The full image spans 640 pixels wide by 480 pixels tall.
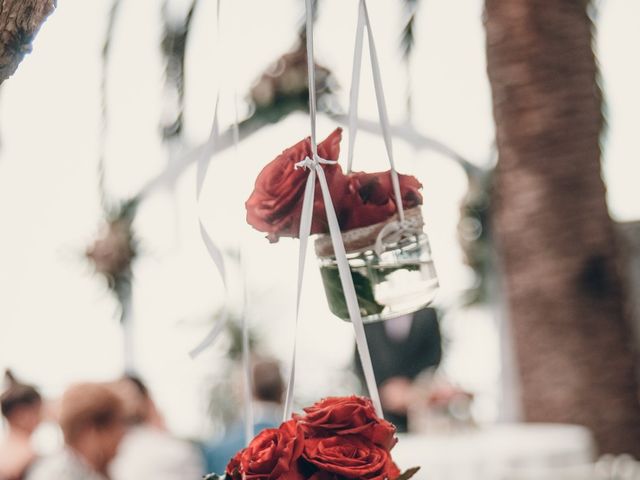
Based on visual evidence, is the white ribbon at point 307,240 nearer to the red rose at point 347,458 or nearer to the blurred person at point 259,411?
the red rose at point 347,458

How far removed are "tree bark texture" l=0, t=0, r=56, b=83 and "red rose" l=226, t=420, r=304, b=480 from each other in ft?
2.15

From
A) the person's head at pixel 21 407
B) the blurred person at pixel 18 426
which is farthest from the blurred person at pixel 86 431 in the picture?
the person's head at pixel 21 407

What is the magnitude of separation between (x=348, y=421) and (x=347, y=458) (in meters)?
0.05

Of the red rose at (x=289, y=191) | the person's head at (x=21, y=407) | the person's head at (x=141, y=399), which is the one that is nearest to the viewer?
the red rose at (x=289, y=191)

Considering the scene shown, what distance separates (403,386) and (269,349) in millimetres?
9532

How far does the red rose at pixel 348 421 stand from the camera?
109 cm

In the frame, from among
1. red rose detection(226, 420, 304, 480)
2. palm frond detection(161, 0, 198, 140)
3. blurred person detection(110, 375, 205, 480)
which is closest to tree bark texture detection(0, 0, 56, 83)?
red rose detection(226, 420, 304, 480)

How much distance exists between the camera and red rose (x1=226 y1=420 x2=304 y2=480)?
1059mm

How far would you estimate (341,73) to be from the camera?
4.86m

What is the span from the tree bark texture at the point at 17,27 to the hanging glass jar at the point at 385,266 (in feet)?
1.70

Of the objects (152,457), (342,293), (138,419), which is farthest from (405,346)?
(342,293)

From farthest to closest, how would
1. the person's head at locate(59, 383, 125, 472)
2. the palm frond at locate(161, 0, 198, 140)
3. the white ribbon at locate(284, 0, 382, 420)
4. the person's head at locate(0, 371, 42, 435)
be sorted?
the palm frond at locate(161, 0, 198, 140) → the person's head at locate(0, 371, 42, 435) → the person's head at locate(59, 383, 125, 472) → the white ribbon at locate(284, 0, 382, 420)

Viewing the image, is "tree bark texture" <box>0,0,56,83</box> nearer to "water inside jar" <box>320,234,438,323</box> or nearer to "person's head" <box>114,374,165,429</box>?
"water inside jar" <box>320,234,438,323</box>

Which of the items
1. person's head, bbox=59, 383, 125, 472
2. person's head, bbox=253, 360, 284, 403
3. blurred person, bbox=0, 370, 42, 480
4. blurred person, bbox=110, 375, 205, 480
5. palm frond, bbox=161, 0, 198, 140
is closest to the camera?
person's head, bbox=59, 383, 125, 472
